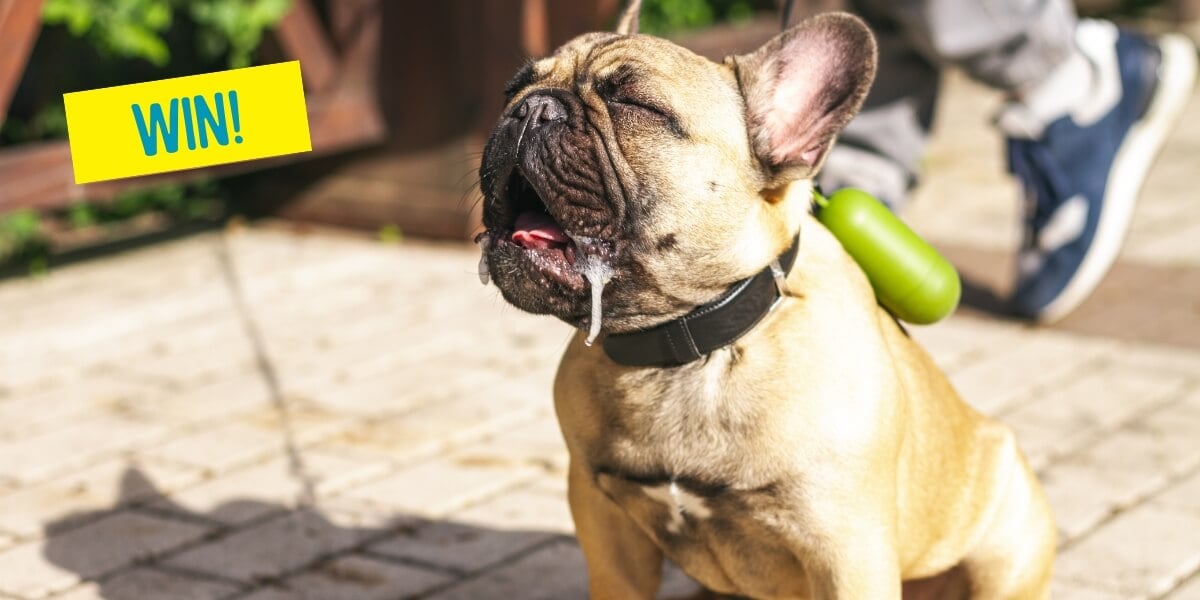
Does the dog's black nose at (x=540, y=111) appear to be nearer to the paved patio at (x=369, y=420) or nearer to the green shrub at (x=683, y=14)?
the paved patio at (x=369, y=420)

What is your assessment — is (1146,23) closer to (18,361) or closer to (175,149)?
(18,361)

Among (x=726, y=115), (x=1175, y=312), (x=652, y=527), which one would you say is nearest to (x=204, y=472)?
(x=652, y=527)

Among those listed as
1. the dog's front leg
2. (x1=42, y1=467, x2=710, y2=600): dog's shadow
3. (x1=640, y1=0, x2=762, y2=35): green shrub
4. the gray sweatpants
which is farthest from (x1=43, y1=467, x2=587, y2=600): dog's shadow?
(x1=640, y1=0, x2=762, y2=35): green shrub

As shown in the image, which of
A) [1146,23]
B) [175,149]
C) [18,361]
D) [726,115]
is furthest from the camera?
[1146,23]

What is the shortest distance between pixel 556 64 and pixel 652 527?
36.4 inches

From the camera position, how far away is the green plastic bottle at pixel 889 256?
3.08 meters

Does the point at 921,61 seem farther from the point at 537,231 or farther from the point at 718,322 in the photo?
the point at 537,231

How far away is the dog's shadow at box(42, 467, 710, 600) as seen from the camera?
3.53m

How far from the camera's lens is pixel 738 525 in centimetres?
280

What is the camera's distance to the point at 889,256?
3.08 m

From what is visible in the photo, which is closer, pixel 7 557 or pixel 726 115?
pixel 726 115

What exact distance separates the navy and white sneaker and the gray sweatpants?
27cm

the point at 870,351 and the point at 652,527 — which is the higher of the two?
the point at 870,351

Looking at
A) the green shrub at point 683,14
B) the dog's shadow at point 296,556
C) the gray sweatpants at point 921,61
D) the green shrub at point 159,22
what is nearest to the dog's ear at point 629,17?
the dog's shadow at point 296,556
